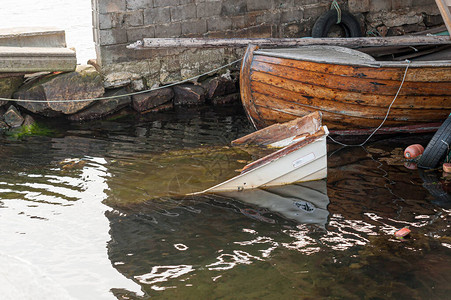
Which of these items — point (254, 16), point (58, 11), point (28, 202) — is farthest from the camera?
point (58, 11)

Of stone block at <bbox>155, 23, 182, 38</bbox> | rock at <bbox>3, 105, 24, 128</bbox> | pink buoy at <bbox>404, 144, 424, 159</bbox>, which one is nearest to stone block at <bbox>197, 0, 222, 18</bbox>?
stone block at <bbox>155, 23, 182, 38</bbox>

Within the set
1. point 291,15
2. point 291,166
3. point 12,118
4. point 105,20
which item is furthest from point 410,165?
point 12,118

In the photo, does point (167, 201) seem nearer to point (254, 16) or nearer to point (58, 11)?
point (254, 16)

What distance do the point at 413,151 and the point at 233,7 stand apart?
4.35 metres

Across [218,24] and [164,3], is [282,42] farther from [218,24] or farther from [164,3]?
[164,3]

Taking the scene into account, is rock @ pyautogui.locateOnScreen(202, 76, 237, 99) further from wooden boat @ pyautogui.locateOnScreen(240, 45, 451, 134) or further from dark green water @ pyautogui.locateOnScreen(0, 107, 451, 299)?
dark green water @ pyautogui.locateOnScreen(0, 107, 451, 299)

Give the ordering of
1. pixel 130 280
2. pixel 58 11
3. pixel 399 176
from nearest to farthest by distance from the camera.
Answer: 1. pixel 130 280
2. pixel 399 176
3. pixel 58 11

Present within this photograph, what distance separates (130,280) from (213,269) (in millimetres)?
712

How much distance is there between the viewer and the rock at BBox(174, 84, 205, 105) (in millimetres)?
9734

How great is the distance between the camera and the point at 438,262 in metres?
4.73

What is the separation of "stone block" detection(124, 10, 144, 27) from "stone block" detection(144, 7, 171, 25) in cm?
8

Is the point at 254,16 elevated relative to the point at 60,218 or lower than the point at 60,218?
elevated

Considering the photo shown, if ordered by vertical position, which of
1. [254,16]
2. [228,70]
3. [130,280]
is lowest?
[130,280]

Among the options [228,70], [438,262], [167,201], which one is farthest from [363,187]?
[228,70]
